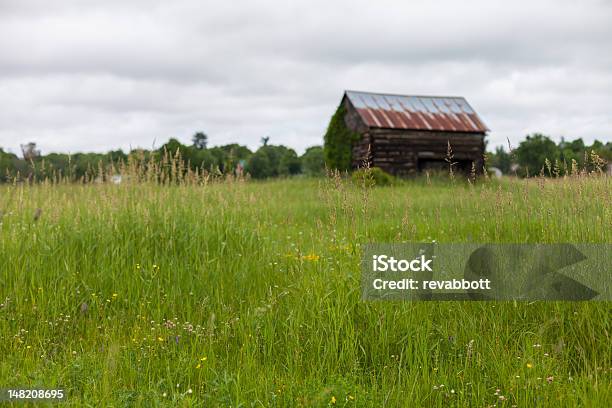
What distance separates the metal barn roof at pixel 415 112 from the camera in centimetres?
2481

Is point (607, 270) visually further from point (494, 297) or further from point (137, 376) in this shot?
point (137, 376)

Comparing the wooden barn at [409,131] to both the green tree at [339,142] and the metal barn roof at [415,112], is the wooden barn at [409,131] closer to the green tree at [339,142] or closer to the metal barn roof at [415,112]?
the metal barn roof at [415,112]

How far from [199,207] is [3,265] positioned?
255cm

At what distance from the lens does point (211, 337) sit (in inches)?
155

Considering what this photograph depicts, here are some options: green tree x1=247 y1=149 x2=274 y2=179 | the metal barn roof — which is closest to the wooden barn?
the metal barn roof

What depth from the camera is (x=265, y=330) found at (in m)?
3.94

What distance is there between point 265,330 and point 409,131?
73.3 ft

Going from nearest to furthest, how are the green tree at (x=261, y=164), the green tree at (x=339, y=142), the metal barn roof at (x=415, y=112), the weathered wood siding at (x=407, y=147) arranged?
the weathered wood siding at (x=407, y=147) → the metal barn roof at (x=415, y=112) → the green tree at (x=339, y=142) → the green tree at (x=261, y=164)

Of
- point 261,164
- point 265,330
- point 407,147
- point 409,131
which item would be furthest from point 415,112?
point 261,164

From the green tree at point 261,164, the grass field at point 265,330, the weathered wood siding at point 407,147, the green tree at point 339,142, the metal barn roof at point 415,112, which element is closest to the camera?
the grass field at point 265,330

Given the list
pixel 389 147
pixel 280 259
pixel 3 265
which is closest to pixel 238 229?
pixel 280 259

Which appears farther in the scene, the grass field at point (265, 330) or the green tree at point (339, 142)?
the green tree at point (339, 142)

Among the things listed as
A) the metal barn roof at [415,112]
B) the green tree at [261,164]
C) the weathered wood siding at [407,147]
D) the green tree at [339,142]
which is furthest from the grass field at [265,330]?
the green tree at [261,164]

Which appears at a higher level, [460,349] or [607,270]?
[607,270]
